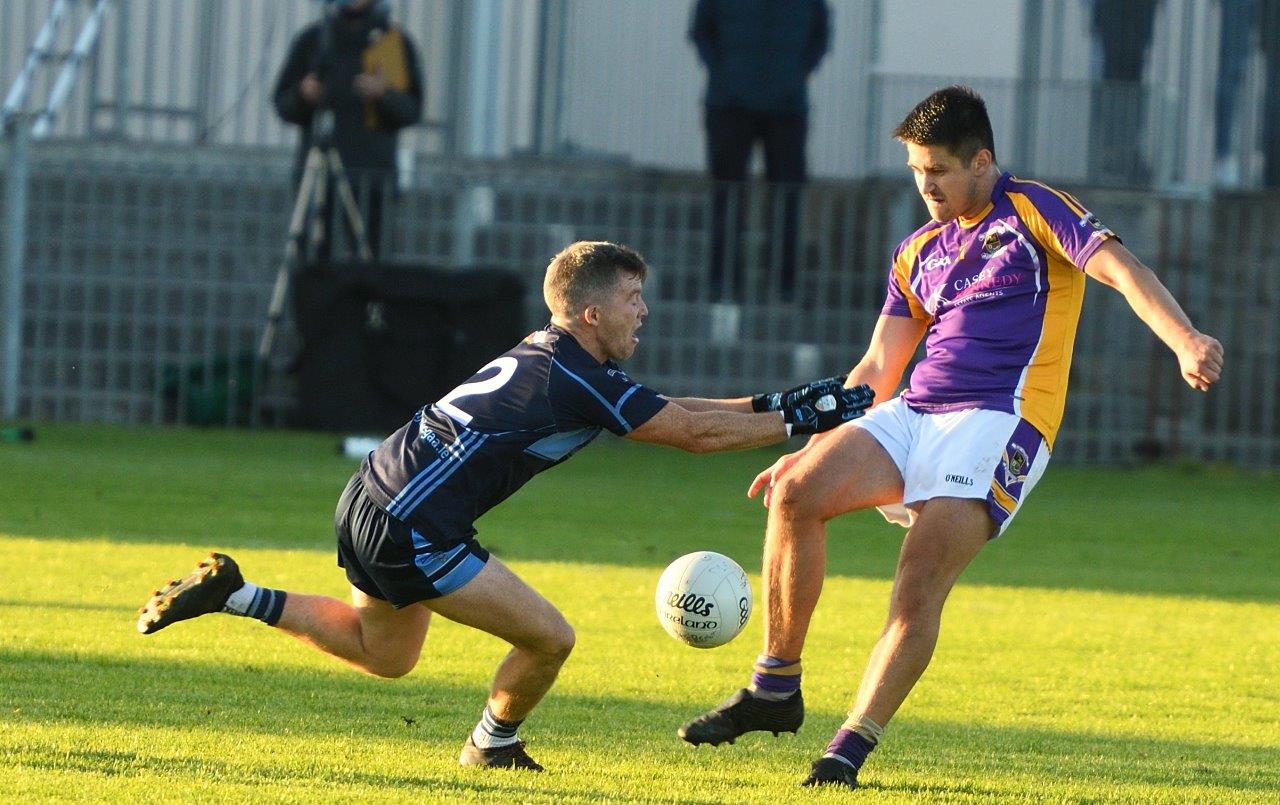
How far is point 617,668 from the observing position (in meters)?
6.92

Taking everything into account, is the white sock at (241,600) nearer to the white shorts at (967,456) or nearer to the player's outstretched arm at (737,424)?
the player's outstretched arm at (737,424)

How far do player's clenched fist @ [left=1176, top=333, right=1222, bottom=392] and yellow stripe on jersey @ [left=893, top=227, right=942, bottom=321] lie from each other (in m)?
1.13

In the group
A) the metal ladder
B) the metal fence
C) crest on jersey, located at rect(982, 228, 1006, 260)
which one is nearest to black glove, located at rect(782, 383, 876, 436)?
crest on jersey, located at rect(982, 228, 1006, 260)

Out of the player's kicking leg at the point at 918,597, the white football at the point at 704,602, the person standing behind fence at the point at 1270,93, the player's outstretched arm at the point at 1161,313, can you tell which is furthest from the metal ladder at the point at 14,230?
the player's outstretched arm at the point at 1161,313

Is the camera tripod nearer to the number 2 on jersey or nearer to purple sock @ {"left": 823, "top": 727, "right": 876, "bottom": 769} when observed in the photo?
the number 2 on jersey

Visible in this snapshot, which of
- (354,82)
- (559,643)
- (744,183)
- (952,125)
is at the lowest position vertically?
(559,643)

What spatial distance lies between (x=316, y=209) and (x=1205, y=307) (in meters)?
6.92

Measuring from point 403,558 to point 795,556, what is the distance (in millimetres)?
1110

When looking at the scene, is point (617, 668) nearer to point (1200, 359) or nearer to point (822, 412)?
point (822, 412)

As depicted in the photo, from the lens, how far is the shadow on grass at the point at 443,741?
16.7ft

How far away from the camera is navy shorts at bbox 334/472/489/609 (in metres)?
5.27

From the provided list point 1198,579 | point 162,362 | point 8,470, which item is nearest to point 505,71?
point 162,362

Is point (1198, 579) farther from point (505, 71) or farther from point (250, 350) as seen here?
point (505, 71)

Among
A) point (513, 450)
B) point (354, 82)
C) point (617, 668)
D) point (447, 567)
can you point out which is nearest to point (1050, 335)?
point (513, 450)
